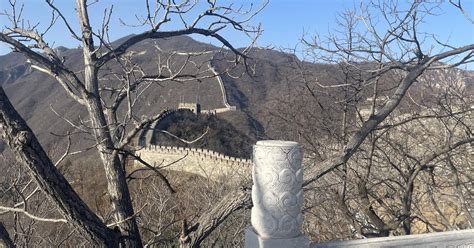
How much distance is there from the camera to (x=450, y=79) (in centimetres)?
758

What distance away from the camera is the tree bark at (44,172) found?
2973 mm

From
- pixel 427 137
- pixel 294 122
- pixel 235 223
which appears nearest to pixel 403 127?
pixel 427 137

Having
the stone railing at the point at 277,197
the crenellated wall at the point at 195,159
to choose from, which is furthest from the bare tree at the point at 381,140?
the crenellated wall at the point at 195,159

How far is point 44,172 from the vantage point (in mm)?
3086

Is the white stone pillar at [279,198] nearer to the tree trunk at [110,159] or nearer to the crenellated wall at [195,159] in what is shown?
the tree trunk at [110,159]

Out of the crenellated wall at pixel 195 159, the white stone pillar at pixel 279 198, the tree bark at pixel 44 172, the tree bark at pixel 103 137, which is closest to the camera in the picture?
the tree bark at pixel 44 172

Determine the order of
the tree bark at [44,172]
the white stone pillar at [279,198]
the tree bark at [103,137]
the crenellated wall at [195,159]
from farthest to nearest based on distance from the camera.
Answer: the crenellated wall at [195,159]
the tree bark at [103,137]
the white stone pillar at [279,198]
the tree bark at [44,172]

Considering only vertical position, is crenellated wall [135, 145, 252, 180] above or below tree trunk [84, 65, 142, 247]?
below

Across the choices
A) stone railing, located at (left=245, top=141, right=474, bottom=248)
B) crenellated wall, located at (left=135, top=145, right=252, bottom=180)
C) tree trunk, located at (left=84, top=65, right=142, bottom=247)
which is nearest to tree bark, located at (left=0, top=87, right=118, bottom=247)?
tree trunk, located at (left=84, top=65, right=142, bottom=247)

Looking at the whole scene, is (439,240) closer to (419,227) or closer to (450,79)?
(450,79)

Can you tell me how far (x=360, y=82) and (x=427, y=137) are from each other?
2.64 metres

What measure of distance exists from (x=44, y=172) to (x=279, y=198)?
169cm

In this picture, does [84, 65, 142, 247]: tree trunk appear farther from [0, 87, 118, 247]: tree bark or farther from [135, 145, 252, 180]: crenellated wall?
[135, 145, 252, 180]: crenellated wall

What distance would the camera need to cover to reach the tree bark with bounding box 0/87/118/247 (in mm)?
2973
